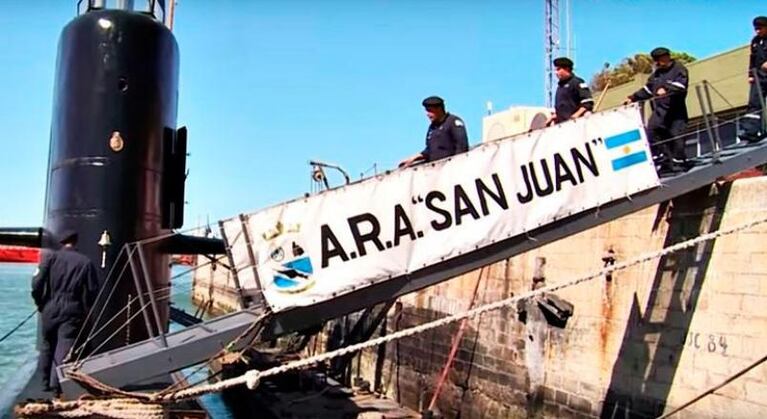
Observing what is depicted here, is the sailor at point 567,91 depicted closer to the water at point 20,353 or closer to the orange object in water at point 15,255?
the water at point 20,353

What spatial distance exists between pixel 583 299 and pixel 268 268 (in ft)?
17.0

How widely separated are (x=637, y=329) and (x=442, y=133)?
3.50 m

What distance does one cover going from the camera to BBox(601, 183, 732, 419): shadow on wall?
8047mm

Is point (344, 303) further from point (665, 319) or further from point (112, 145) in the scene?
point (665, 319)

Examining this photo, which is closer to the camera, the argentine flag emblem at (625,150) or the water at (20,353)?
the argentine flag emblem at (625,150)

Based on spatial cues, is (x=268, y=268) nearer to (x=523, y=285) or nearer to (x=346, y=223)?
(x=346, y=223)

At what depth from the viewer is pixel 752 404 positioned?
7043 millimetres

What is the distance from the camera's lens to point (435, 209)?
6684mm

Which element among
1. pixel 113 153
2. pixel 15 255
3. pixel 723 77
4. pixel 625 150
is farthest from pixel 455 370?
pixel 15 255

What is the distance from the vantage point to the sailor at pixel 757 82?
8.45 m

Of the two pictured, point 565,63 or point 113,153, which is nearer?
point 113,153

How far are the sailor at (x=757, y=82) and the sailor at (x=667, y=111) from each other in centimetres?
85

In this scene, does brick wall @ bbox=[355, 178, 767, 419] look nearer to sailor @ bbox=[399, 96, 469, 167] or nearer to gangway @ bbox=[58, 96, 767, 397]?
gangway @ bbox=[58, 96, 767, 397]

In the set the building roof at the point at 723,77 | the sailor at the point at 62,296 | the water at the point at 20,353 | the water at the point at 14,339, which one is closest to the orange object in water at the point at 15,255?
the water at the point at 14,339
